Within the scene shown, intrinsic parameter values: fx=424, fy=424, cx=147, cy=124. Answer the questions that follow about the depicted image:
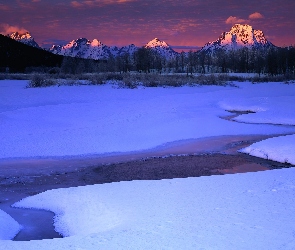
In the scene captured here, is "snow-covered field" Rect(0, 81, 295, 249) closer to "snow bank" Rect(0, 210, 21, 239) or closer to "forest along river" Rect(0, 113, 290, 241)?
"snow bank" Rect(0, 210, 21, 239)

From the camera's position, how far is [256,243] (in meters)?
3.60

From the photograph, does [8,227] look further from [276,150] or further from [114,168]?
[276,150]

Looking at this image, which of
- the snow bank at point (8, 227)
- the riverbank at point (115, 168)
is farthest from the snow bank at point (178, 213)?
the riverbank at point (115, 168)

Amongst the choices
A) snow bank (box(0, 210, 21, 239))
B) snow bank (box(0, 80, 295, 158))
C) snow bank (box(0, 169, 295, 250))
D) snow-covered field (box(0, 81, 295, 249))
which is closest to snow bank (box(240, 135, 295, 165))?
snow-covered field (box(0, 81, 295, 249))

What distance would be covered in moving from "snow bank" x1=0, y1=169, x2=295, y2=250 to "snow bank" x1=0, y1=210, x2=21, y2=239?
512 millimetres

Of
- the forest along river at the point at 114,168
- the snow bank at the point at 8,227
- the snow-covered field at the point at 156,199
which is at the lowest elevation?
the forest along river at the point at 114,168

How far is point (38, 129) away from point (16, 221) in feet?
22.9

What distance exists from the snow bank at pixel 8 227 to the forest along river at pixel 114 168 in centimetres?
32

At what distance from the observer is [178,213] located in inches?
180

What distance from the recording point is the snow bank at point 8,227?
4.60m

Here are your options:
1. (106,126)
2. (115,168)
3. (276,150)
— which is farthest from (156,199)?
(106,126)

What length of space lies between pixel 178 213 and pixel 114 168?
153 inches

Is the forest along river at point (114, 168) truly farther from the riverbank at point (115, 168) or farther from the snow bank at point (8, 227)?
the snow bank at point (8, 227)

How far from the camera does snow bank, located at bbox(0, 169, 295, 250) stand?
3.68 meters
